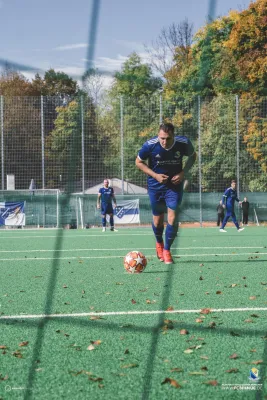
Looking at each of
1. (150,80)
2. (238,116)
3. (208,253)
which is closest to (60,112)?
(238,116)

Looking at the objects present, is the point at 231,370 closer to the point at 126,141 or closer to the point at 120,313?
the point at 120,313

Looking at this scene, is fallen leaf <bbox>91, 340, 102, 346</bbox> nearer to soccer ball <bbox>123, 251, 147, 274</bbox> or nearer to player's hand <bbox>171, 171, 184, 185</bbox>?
soccer ball <bbox>123, 251, 147, 274</bbox>

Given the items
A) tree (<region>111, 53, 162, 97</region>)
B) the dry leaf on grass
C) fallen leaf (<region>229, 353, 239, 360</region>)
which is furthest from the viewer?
tree (<region>111, 53, 162, 97</region>)

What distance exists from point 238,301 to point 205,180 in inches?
1022

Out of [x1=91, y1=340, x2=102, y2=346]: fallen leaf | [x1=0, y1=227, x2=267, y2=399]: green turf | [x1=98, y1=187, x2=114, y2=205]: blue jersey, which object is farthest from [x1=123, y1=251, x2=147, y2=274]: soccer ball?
[x1=98, y1=187, x2=114, y2=205]: blue jersey

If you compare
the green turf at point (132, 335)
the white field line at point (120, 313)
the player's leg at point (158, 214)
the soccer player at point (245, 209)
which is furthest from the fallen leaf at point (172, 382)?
the soccer player at point (245, 209)

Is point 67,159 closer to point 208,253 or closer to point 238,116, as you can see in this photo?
point 238,116

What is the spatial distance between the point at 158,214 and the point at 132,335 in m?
5.58

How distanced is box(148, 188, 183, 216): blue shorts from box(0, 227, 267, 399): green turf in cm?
124

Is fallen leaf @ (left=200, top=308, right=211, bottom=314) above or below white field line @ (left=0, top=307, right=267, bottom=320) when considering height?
above

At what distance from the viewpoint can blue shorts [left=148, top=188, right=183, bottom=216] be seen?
9.98m

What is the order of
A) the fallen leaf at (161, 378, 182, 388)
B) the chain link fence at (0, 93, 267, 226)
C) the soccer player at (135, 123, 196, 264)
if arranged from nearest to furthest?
the fallen leaf at (161, 378, 182, 388) < the soccer player at (135, 123, 196, 264) < the chain link fence at (0, 93, 267, 226)

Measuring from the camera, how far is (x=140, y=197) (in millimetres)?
30109

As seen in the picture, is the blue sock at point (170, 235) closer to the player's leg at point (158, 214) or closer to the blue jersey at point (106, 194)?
the player's leg at point (158, 214)
